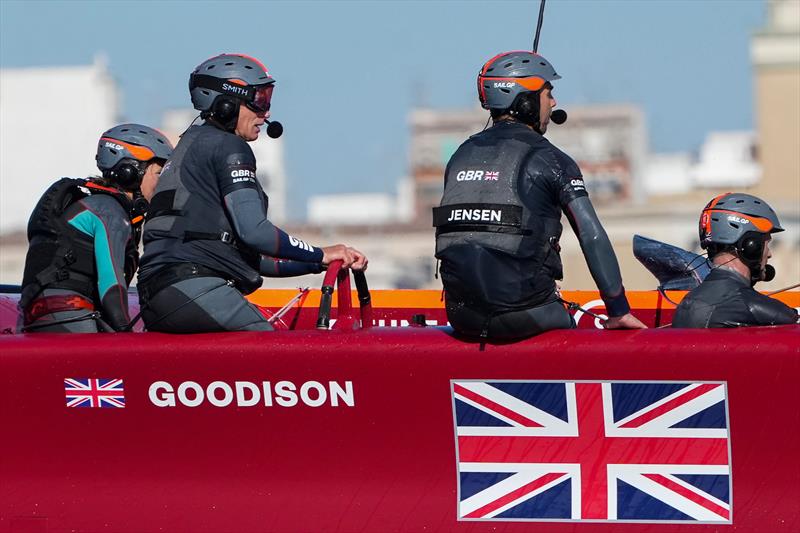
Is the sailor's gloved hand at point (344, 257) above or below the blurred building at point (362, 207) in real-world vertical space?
above

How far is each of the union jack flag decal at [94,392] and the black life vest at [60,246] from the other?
0.95 metres

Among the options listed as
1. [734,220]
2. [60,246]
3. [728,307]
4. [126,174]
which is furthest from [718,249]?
[60,246]

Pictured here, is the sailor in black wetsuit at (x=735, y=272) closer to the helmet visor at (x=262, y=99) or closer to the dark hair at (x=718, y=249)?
the dark hair at (x=718, y=249)

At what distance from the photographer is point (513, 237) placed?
17.7ft

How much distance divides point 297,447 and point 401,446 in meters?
0.41

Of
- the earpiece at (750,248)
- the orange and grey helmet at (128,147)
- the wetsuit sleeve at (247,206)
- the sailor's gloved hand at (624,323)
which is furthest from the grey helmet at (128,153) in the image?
the earpiece at (750,248)

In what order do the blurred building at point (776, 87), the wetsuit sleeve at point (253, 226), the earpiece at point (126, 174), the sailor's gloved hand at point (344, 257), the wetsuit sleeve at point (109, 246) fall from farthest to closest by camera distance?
the blurred building at point (776, 87) < the earpiece at point (126, 174) < the wetsuit sleeve at point (109, 246) < the sailor's gloved hand at point (344, 257) < the wetsuit sleeve at point (253, 226)

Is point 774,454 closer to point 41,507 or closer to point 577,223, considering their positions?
point 577,223

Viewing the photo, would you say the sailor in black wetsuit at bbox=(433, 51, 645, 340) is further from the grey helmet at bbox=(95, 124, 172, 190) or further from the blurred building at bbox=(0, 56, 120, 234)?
the blurred building at bbox=(0, 56, 120, 234)

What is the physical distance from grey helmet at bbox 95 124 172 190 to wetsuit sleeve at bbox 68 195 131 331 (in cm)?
40

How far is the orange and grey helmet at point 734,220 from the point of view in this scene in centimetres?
589

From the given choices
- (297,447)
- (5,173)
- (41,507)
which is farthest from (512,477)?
(5,173)

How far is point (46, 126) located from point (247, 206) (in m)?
63.6

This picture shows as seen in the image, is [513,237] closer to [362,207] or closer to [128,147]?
[128,147]
